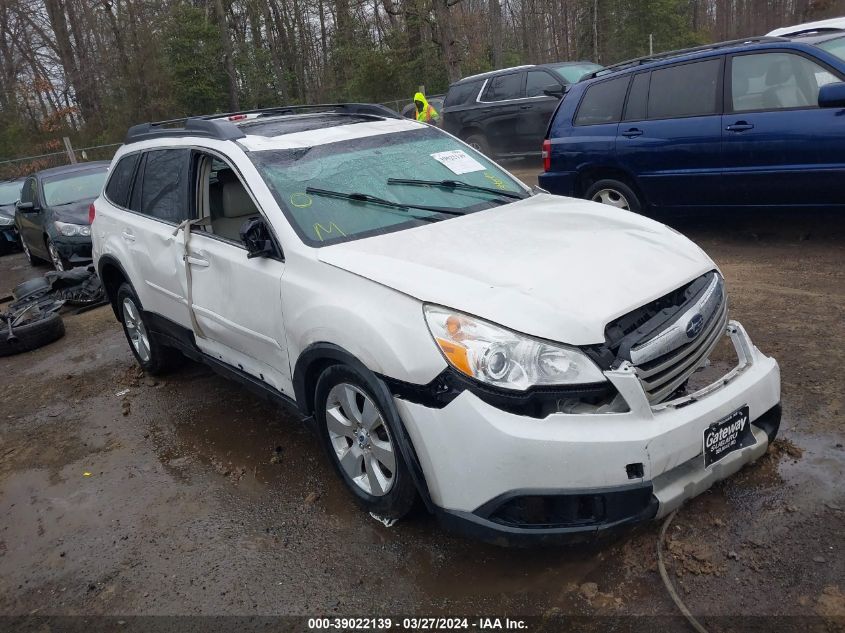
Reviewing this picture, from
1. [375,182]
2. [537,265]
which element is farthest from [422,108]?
[537,265]

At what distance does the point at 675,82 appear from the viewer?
6684 mm

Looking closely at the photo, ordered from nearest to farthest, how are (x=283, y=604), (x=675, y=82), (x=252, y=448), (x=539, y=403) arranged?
(x=539, y=403) → (x=283, y=604) → (x=252, y=448) → (x=675, y=82)

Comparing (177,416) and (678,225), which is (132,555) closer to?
(177,416)

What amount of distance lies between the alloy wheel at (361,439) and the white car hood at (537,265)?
0.57m

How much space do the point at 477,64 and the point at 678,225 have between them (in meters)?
23.5

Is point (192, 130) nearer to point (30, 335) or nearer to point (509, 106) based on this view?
point (30, 335)

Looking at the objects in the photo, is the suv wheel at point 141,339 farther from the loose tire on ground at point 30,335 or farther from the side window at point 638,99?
the side window at point 638,99

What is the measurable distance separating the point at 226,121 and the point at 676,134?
417 centimetres

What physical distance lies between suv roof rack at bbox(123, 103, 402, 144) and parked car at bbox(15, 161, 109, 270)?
16.1ft

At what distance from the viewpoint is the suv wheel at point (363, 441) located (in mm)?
2994

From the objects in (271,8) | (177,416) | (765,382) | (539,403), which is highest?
(271,8)

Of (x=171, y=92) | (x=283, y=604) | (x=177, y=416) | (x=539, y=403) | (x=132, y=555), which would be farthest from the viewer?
(x=171, y=92)

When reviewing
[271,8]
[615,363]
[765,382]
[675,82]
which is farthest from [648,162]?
[271,8]

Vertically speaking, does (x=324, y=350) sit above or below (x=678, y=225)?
above
